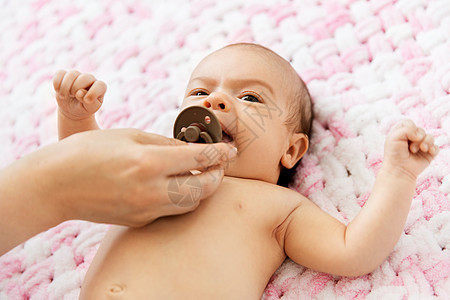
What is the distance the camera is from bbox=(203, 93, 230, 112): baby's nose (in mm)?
1119

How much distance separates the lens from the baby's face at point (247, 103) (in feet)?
3.71

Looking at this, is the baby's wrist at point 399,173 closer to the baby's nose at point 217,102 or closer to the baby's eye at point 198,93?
the baby's nose at point 217,102

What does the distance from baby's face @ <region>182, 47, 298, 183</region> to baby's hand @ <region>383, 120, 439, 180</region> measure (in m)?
0.28

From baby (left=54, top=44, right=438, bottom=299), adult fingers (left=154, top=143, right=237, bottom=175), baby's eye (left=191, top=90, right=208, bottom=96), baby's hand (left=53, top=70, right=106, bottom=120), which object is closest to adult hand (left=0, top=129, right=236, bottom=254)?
adult fingers (left=154, top=143, right=237, bottom=175)

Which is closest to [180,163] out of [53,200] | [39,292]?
[53,200]

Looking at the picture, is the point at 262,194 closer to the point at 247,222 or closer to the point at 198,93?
the point at 247,222

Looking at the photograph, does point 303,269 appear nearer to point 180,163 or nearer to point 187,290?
point 187,290

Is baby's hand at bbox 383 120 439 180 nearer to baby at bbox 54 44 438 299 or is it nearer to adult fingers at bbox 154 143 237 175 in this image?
baby at bbox 54 44 438 299

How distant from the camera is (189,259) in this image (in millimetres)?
977

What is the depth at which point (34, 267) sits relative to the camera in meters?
1.25

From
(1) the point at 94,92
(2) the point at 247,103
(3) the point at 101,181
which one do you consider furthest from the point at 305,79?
(3) the point at 101,181

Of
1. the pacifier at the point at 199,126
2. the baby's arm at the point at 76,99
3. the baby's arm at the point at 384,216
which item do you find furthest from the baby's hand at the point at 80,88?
the baby's arm at the point at 384,216

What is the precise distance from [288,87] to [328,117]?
0.15 metres

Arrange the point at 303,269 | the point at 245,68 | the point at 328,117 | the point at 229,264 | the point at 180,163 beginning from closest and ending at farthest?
the point at 180,163 < the point at 229,264 < the point at 303,269 < the point at 245,68 < the point at 328,117
